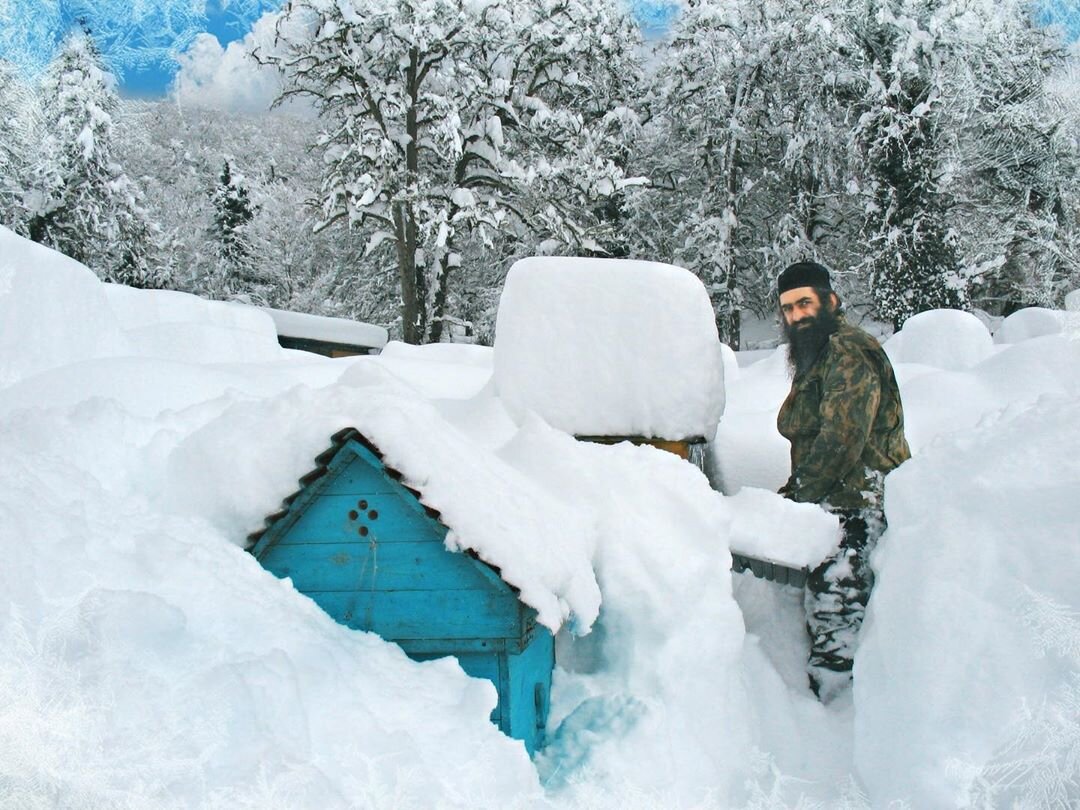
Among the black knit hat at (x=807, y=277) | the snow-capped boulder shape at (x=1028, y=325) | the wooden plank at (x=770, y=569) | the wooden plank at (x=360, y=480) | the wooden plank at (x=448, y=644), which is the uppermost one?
the black knit hat at (x=807, y=277)

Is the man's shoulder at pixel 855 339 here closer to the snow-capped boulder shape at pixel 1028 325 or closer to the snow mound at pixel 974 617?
the snow mound at pixel 974 617

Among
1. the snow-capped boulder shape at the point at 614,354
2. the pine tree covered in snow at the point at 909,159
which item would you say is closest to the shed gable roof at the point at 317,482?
the snow-capped boulder shape at the point at 614,354

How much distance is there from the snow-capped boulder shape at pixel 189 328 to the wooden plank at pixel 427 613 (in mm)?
3200

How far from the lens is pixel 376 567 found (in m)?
2.28

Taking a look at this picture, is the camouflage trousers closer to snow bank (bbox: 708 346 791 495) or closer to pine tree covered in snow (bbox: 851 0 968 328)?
snow bank (bbox: 708 346 791 495)

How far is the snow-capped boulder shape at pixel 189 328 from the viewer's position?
603cm

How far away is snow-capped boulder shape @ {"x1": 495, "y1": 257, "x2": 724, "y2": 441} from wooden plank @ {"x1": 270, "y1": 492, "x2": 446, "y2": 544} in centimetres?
194

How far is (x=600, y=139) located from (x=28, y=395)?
14300mm

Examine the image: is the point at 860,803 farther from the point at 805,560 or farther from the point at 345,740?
the point at 345,740

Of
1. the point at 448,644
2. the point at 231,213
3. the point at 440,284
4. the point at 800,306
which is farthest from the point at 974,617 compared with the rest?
the point at 231,213

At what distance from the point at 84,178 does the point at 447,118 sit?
1071 centimetres

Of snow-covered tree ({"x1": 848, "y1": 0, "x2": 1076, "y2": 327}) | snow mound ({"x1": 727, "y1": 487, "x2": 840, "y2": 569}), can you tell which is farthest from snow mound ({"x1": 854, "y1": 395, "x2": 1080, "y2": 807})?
snow-covered tree ({"x1": 848, "y1": 0, "x2": 1076, "y2": 327})

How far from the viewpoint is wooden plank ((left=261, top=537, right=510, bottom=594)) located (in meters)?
2.26

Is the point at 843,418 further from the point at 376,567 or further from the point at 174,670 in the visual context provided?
the point at 174,670
